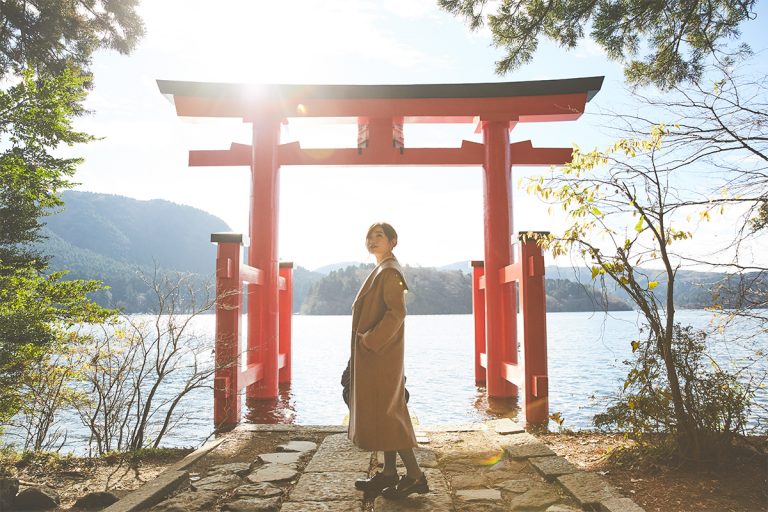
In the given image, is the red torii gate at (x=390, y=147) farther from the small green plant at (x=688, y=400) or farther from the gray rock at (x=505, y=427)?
the small green plant at (x=688, y=400)

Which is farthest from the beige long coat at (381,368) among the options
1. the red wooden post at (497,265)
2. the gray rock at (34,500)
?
the red wooden post at (497,265)

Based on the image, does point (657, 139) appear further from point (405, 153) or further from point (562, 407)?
point (562, 407)

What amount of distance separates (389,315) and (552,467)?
1.62 m

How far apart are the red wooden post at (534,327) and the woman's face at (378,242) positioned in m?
2.75

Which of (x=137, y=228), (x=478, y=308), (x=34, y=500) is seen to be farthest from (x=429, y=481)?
(x=137, y=228)

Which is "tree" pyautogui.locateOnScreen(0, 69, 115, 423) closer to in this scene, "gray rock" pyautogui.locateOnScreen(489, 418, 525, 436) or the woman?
the woman

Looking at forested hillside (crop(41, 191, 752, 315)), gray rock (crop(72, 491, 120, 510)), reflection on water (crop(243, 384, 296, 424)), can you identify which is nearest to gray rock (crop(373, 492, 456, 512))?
gray rock (crop(72, 491, 120, 510))

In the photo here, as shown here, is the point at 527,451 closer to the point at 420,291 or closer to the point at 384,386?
the point at 384,386

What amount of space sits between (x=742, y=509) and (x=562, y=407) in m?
6.28

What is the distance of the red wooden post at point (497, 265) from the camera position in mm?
6988

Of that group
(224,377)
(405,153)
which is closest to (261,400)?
(224,377)

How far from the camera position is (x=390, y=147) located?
7508 millimetres

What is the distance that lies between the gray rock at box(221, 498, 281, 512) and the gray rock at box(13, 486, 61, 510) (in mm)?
1146

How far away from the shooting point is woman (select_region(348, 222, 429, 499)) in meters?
2.76
